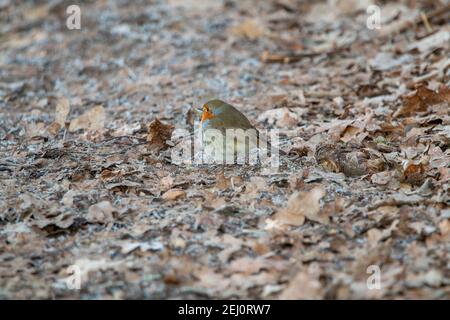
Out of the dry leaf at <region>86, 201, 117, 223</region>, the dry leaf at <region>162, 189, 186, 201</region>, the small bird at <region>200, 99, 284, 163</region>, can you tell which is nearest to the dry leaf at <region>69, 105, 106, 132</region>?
the small bird at <region>200, 99, 284, 163</region>

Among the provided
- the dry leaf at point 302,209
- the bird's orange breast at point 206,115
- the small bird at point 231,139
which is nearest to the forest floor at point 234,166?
the dry leaf at point 302,209

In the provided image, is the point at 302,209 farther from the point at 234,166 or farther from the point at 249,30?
the point at 249,30

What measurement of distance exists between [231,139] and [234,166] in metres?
0.24

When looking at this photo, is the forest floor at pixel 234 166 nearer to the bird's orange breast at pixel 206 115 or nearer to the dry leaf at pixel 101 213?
the dry leaf at pixel 101 213

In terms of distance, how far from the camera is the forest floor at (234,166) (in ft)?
11.4

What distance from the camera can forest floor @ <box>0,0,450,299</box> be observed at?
3.47m

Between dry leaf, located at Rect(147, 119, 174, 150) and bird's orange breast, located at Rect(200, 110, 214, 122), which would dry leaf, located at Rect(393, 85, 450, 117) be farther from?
dry leaf, located at Rect(147, 119, 174, 150)

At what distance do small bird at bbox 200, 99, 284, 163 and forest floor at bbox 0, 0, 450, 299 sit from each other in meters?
0.15

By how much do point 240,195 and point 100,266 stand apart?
3.82 ft

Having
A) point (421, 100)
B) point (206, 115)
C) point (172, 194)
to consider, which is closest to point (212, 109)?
point (206, 115)

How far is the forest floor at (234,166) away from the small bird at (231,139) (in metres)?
0.15

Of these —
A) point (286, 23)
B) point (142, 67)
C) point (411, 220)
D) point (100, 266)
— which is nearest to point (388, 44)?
point (286, 23)

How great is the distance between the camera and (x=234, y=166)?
16.6 feet

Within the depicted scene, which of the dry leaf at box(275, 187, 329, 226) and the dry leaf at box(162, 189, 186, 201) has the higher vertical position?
the dry leaf at box(162, 189, 186, 201)
